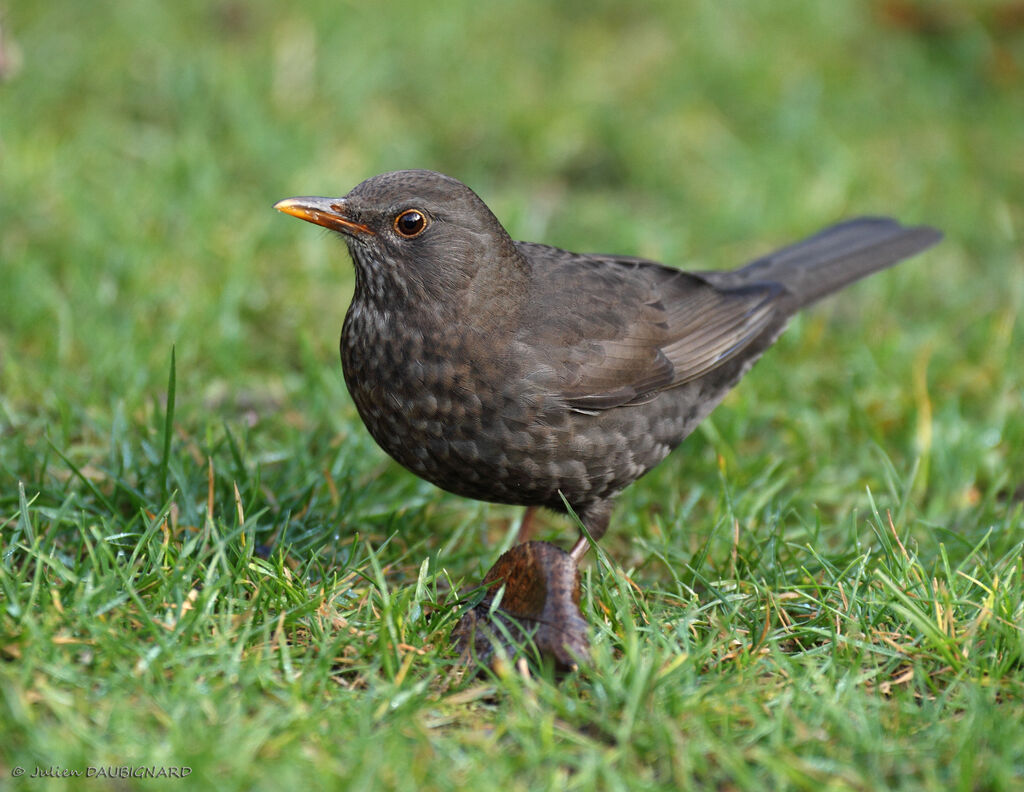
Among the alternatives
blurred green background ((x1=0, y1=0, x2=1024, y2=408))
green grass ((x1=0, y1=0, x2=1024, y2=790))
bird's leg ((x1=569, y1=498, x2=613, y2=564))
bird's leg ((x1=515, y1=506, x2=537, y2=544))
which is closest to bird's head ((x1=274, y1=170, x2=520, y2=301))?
green grass ((x1=0, y1=0, x2=1024, y2=790))

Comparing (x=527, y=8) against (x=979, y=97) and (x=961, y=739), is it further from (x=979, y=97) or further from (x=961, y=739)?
(x=961, y=739)

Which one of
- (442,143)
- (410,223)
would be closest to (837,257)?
(410,223)

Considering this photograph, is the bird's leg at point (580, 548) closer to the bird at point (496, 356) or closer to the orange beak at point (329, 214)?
the bird at point (496, 356)

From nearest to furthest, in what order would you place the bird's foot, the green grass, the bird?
the green grass < the bird's foot < the bird

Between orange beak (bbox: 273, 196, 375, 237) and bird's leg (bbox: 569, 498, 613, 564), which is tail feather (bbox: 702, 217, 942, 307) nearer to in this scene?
bird's leg (bbox: 569, 498, 613, 564)

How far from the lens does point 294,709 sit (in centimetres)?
282

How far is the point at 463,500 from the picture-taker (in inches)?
183

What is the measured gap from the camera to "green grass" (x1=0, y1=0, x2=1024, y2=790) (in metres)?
2.86

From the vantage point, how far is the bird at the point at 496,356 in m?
3.82

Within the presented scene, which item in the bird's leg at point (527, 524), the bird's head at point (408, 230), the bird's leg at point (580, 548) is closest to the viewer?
the bird's head at point (408, 230)

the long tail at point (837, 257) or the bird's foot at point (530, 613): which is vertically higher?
the long tail at point (837, 257)

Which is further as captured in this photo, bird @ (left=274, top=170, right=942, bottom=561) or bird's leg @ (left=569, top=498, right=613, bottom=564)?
bird's leg @ (left=569, top=498, right=613, bottom=564)

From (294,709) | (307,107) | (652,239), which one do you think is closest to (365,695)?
(294,709)

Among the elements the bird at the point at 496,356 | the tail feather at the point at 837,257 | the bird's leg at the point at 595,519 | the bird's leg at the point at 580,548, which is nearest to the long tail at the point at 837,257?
the tail feather at the point at 837,257
